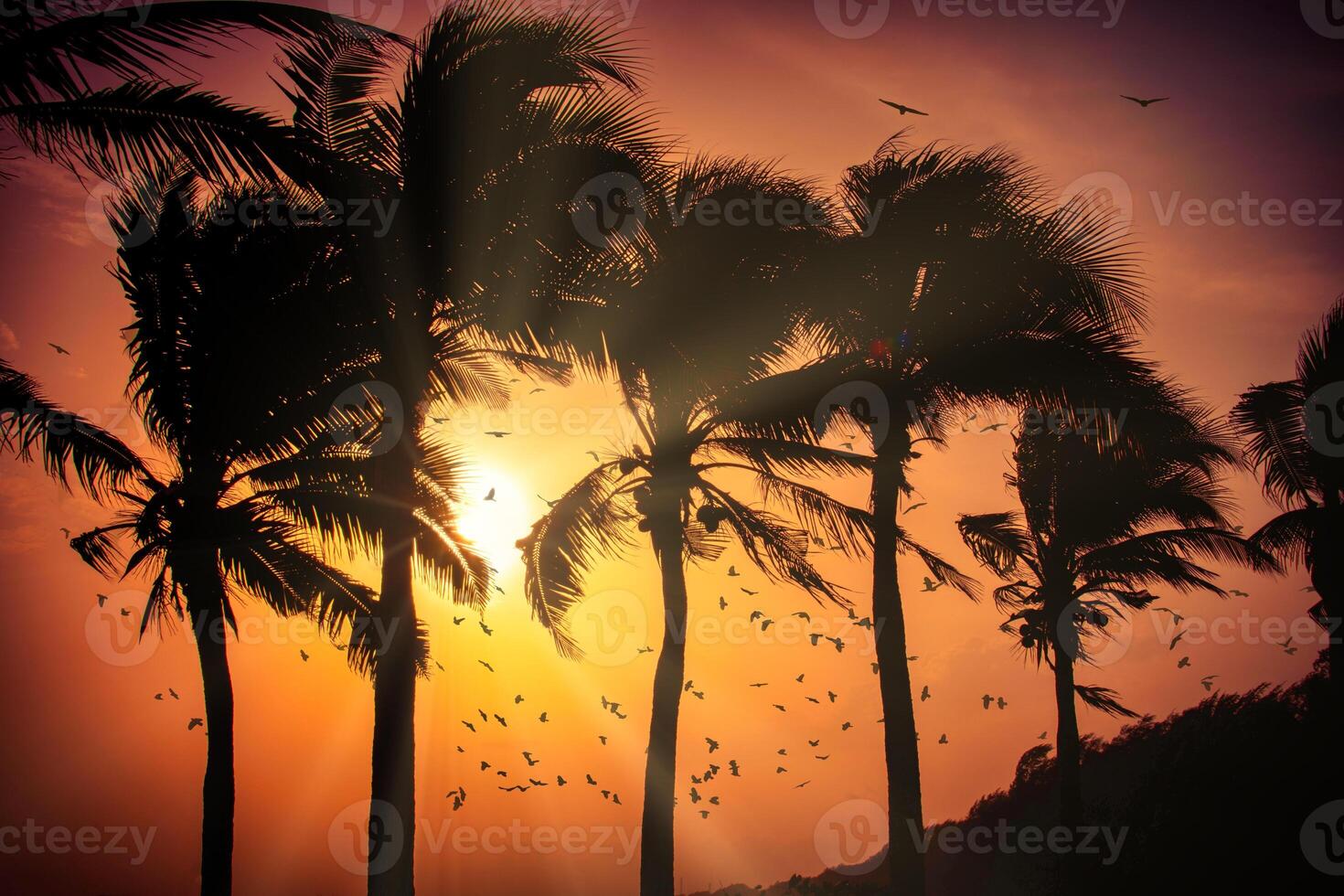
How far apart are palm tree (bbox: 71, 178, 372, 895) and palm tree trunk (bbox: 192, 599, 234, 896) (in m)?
0.02

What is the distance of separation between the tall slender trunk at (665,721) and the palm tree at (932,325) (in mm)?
2959

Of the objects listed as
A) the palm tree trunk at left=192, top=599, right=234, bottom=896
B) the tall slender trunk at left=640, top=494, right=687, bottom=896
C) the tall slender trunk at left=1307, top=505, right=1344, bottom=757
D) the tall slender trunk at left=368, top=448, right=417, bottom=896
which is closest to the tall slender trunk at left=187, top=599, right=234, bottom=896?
the palm tree trunk at left=192, top=599, right=234, bottom=896

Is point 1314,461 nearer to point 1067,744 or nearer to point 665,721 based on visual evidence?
point 1067,744

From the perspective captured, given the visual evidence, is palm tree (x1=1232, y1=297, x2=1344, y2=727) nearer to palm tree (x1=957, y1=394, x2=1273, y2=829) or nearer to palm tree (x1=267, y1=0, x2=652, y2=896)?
palm tree (x1=957, y1=394, x2=1273, y2=829)

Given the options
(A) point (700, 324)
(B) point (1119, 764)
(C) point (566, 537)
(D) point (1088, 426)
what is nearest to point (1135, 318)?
(D) point (1088, 426)

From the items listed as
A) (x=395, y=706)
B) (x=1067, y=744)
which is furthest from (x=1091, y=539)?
(x=395, y=706)

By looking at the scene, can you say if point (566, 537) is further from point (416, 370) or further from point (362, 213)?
point (362, 213)

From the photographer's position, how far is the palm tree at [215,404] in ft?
36.2

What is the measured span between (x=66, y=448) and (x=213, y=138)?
7.49 m

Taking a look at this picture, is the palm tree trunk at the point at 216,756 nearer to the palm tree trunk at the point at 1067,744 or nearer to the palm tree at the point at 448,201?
the palm tree at the point at 448,201

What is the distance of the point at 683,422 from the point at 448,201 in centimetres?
559

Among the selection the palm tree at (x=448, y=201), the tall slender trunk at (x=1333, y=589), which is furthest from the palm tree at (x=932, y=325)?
the tall slender trunk at (x=1333, y=589)

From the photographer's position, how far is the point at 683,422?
14.4m

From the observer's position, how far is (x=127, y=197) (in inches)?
497
